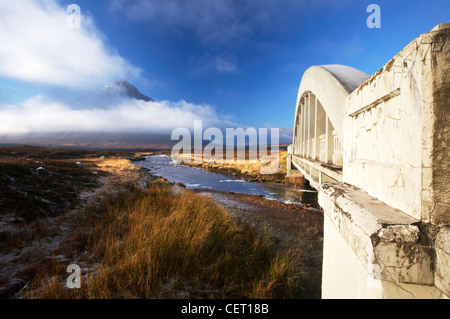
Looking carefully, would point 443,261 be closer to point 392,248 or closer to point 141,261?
point 392,248

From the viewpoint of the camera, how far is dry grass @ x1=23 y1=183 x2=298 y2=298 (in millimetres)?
2807

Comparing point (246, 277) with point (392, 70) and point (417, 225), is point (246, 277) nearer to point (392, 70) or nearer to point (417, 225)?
point (417, 225)

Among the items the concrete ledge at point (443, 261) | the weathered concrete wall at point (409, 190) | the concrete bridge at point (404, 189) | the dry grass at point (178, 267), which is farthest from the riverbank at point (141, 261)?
the concrete ledge at point (443, 261)

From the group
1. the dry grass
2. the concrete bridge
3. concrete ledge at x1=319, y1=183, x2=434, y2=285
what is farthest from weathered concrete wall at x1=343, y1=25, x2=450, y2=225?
the dry grass

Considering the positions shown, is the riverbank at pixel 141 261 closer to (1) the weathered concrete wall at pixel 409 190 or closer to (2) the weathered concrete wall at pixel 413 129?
(1) the weathered concrete wall at pixel 409 190

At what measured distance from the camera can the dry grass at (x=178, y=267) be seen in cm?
281

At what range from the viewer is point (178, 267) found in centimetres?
340

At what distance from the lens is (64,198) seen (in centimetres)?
711

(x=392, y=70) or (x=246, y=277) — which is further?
(x=246, y=277)

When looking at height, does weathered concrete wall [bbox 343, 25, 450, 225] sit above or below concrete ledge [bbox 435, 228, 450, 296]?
above

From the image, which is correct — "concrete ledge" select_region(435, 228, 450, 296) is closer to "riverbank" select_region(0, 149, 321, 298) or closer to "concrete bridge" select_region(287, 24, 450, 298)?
"concrete bridge" select_region(287, 24, 450, 298)
